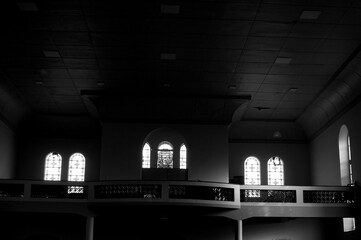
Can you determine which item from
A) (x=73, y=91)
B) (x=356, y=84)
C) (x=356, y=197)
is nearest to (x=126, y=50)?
(x=73, y=91)

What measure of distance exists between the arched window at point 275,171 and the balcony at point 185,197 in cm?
706

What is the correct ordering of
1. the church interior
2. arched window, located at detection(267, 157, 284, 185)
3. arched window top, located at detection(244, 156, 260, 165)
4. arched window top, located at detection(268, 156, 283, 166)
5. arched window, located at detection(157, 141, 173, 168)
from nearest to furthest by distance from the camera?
1. the church interior
2. arched window, located at detection(157, 141, 173, 168)
3. arched window top, located at detection(268, 156, 283, 166)
4. arched window, located at detection(267, 157, 284, 185)
5. arched window top, located at detection(244, 156, 260, 165)

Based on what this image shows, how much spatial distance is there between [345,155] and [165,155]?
8711mm

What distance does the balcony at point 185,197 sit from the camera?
22203mm

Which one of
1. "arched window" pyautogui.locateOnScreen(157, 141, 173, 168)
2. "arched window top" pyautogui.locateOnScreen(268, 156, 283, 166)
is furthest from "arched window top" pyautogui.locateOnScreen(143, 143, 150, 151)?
"arched window top" pyautogui.locateOnScreen(268, 156, 283, 166)

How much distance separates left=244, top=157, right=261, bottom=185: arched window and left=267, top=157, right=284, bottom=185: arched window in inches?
22.9

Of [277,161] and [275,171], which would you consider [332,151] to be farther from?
[275,171]

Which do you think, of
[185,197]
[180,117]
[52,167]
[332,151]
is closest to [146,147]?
[180,117]

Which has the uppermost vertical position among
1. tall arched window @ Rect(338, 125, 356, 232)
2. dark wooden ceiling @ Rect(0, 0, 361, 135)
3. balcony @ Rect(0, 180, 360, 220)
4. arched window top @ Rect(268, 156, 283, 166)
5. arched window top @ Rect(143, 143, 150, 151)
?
dark wooden ceiling @ Rect(0, 0, 361, 135)

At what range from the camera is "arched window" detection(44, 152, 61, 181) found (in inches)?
1185

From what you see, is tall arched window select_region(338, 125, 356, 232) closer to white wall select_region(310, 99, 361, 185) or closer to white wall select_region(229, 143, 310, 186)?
white wall select_region(310, 99, 361, 185)

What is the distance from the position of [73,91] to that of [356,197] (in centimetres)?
1263

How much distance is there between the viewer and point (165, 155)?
29.1m

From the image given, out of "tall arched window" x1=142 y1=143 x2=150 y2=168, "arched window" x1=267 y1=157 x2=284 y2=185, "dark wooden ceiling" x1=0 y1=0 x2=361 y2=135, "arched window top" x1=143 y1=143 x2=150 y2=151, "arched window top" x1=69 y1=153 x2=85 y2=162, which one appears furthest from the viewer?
"arched window" x1=267 y1=157 x2=284 y2=185
